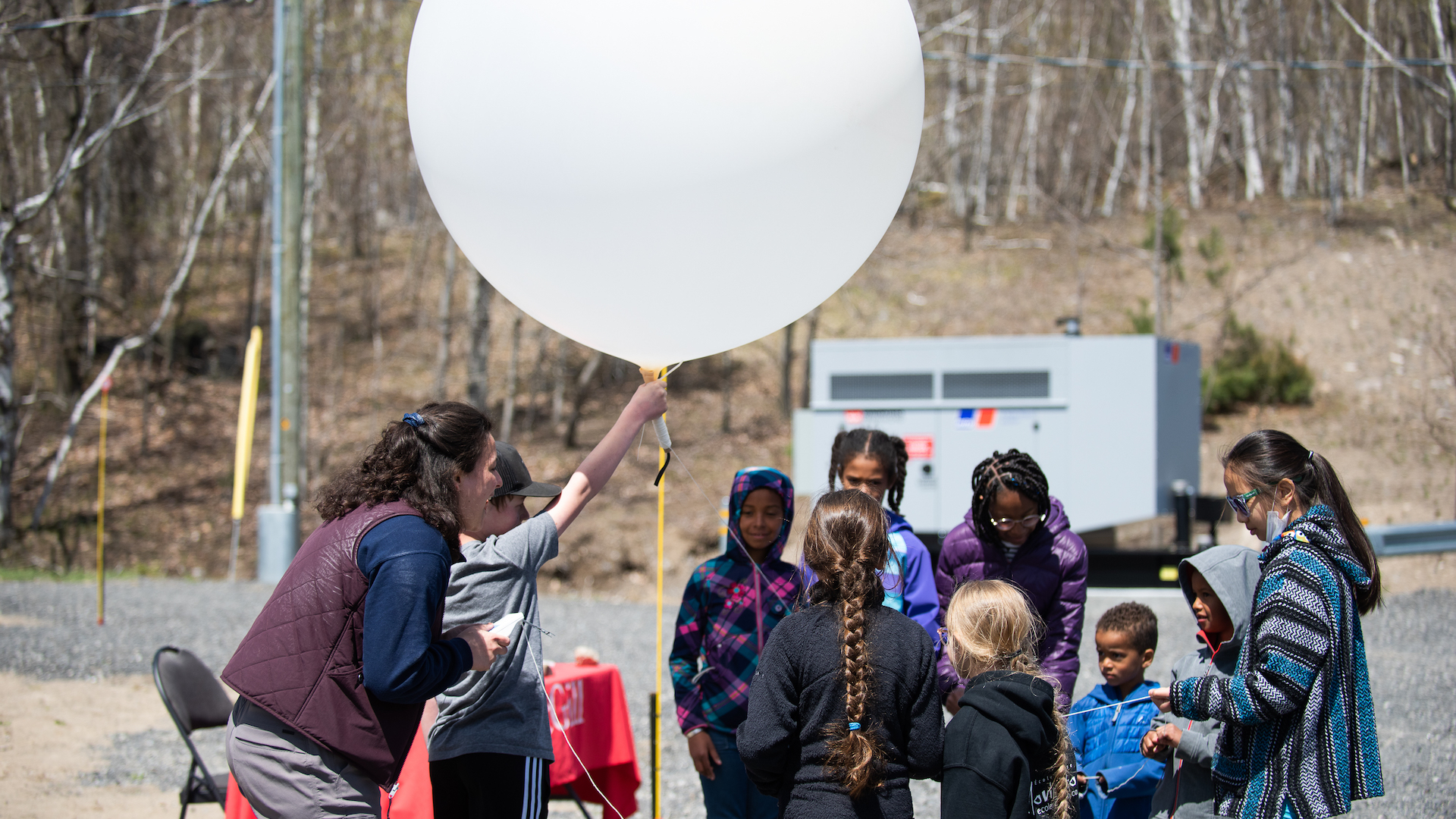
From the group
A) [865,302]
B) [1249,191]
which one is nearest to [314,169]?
[865,302]

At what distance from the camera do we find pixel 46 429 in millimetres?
17094

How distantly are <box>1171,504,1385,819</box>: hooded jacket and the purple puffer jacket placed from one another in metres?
0.73

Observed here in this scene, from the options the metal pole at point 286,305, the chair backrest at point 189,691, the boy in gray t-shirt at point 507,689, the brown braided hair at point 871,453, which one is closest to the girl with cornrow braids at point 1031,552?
the brown braided hair at point 871,453

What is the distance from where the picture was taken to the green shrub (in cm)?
1588

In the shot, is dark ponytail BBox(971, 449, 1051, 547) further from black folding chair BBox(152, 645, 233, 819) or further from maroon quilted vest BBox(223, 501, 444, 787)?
black folding chair BBox(152, 645, 233, 819)

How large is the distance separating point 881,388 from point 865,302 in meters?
11.8

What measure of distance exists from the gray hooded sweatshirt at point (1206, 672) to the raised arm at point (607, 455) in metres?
1.34

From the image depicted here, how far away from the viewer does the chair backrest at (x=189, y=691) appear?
11.0 feet

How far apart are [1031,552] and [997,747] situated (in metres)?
1.10

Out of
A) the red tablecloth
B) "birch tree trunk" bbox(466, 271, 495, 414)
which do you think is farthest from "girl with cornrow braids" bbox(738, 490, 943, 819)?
"birch tree trunk" bbox(466, 271, 495, 414)

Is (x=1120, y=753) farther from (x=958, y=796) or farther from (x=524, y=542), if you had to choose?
(x=524, y=542)

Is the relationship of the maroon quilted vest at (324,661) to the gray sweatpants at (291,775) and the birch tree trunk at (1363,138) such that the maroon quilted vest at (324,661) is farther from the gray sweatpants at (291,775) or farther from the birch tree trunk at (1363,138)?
the birch tree trunk at (1363,138)

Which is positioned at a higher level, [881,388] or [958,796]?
[881,388]

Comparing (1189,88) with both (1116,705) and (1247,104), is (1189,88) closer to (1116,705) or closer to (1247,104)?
(1247,104)
